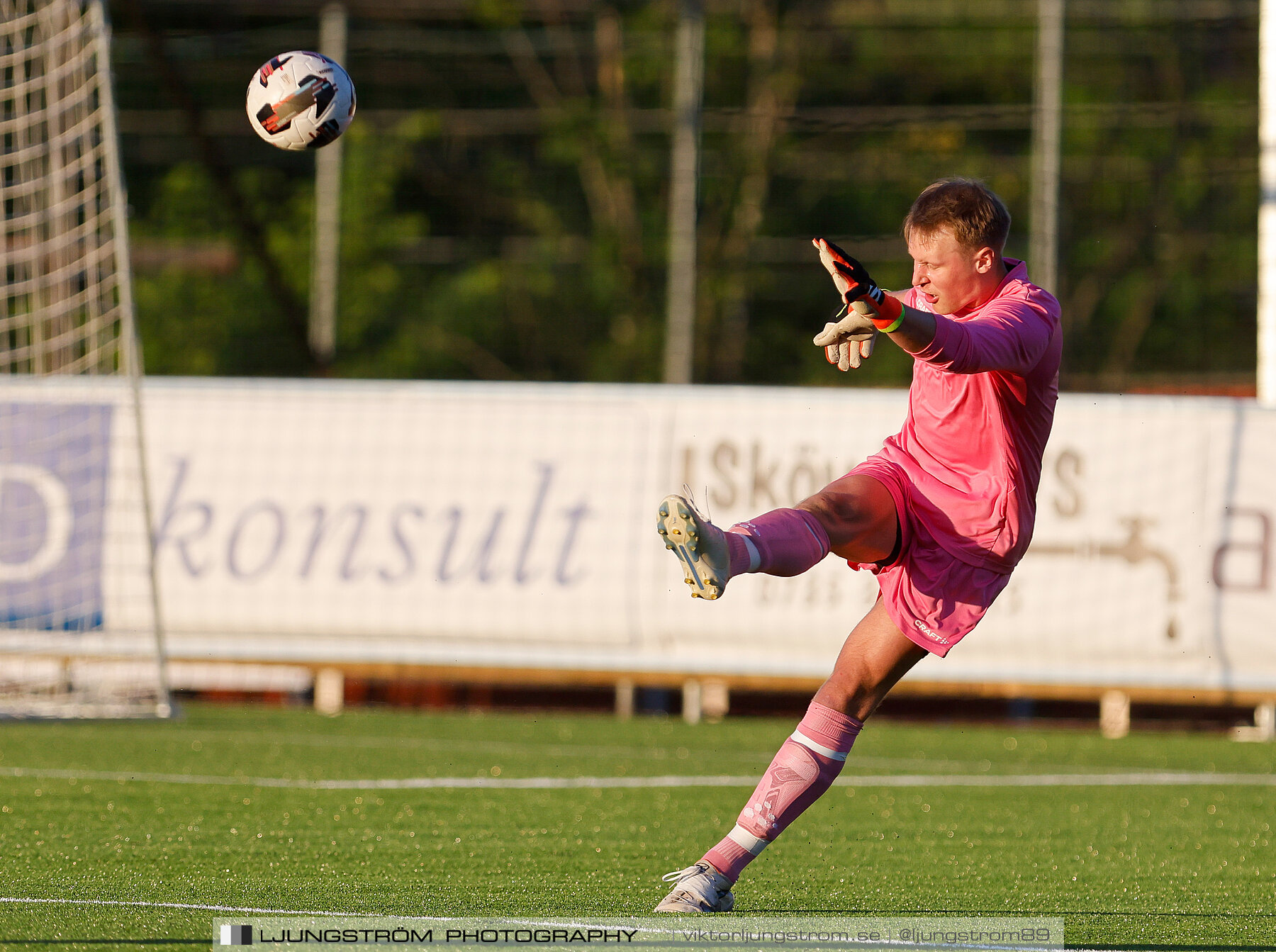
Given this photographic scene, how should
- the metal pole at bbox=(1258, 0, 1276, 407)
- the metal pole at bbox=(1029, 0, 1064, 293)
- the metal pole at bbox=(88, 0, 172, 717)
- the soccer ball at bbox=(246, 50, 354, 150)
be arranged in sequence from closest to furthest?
the soccer ball at bbox=(246, 50, 354, 150) < the metal pole at bbox=(88, 0, 172, 717) < the metal pole at bbox=(1258, 0, 1276, 407) < the metal pole at bbox=(1029, 0, 1064, 293)

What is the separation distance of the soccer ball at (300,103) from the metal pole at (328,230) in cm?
1256

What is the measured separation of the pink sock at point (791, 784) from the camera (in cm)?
464

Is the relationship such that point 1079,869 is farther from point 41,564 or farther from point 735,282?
point 735,282

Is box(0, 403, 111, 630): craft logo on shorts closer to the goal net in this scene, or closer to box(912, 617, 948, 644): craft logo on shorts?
the goal net

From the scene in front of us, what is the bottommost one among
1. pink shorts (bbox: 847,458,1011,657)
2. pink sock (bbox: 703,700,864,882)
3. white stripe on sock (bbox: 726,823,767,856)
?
white stripe on sock (bbox: 726,823,767,856)

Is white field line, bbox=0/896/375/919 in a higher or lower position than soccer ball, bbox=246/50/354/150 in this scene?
lower

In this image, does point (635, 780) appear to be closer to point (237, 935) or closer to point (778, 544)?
point (778, 544)

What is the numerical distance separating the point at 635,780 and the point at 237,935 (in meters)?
3.90

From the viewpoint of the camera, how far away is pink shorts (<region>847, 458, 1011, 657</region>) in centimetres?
468

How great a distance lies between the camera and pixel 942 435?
4750 millimetres

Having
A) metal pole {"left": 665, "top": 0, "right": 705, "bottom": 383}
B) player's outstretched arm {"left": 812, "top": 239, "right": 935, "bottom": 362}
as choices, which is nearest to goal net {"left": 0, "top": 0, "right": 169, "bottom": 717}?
metal pole {"left": 665, "top": 0, "right": 705, "bottom": 383}

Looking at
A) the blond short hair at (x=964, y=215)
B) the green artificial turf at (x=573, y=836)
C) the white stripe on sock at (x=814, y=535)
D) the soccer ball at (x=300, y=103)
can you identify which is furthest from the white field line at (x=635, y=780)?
the blond short hair at (x=964, y=215)

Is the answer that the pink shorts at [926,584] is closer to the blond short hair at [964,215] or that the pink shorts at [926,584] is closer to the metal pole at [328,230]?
the blond short hair at [964,215]

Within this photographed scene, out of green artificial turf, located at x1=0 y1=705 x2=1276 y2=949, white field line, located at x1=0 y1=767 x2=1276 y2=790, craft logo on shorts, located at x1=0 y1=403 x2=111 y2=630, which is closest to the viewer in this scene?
green artificial turf, located at x1=0 y1=705 x2=1276 y2=949
